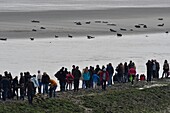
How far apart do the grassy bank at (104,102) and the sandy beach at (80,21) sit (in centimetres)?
3227

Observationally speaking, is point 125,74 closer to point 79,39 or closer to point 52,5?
point 79,39

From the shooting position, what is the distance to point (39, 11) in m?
86.4

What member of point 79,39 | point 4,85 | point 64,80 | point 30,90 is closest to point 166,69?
point 64,80

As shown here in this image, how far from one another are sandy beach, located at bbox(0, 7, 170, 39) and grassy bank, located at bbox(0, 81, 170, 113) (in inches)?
1271

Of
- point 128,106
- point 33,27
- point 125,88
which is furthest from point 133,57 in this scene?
point 33,27

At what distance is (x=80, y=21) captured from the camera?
244 ft

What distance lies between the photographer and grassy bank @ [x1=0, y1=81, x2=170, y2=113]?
23.3 m

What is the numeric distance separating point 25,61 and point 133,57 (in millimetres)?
9402

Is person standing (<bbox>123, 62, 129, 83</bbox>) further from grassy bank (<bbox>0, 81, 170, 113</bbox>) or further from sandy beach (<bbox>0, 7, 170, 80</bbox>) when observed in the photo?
sandy beach (<bbox>0, 7, 170, 80</bbox>)

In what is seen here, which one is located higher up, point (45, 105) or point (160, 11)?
point (160, 11)

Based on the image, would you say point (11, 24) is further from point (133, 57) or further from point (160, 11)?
point (160, 11)

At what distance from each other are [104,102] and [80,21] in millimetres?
49880

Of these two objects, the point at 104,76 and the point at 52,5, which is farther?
the point at 52,5

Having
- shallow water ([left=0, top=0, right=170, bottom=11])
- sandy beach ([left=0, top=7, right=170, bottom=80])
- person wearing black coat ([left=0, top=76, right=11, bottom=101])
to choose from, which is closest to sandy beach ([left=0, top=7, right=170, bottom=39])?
sandy beach ([left=0, top=7, right=170, bottom=80])
